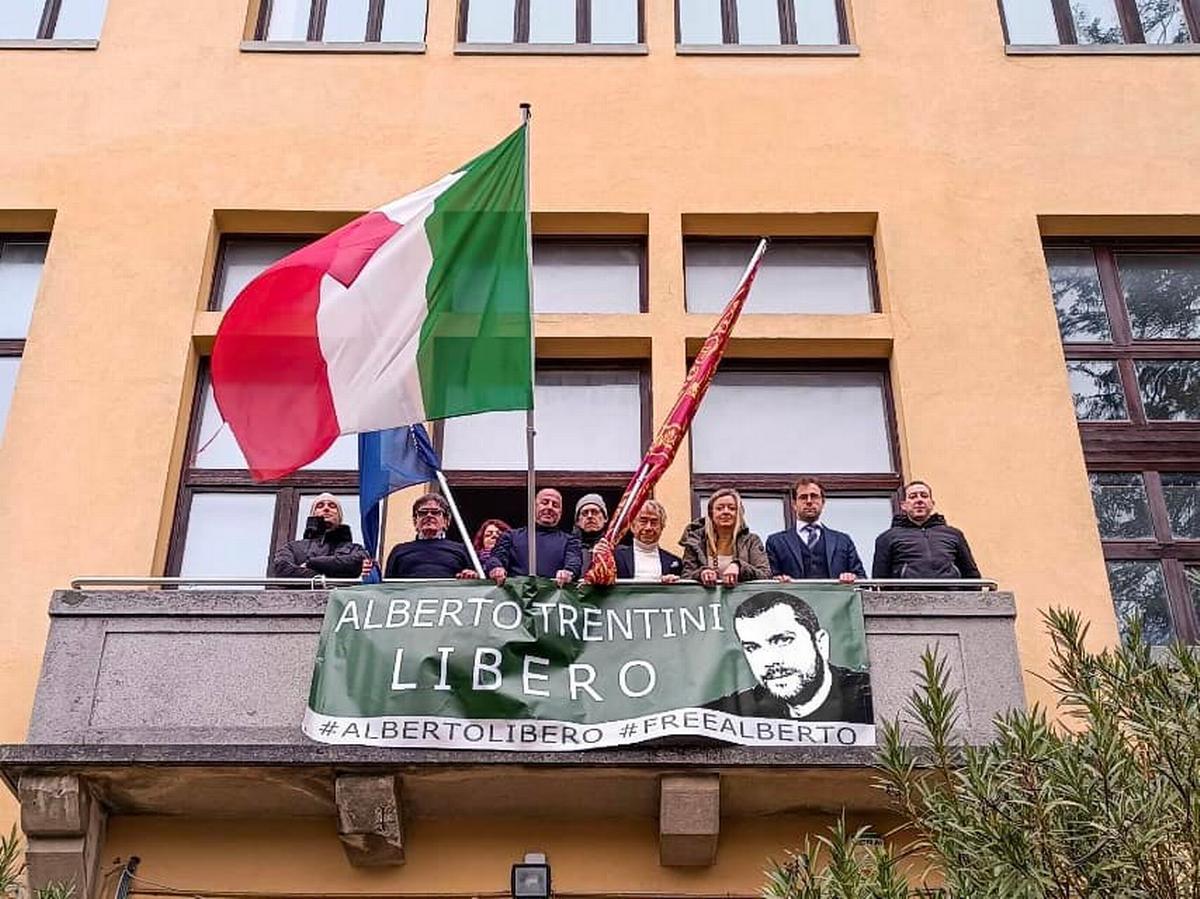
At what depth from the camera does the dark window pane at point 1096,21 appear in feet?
51.4

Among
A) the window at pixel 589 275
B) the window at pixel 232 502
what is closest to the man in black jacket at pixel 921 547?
the window at pixel 589 275

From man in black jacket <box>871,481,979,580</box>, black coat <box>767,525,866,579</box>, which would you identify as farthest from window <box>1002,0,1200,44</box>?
black coat <box>767,525,866,579</box>

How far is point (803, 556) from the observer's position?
1143 centimetres

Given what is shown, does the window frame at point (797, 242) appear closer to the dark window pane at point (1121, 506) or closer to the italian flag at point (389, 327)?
the dark window pane at point (1121, 506)

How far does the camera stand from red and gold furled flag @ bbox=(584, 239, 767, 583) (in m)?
10.7

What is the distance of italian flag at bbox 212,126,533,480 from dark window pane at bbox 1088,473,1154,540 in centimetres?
469

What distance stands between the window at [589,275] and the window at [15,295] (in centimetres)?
408

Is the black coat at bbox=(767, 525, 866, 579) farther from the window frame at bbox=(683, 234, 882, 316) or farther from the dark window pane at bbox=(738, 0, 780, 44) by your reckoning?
the dark window pane at bbox=(738, 0, 780, 44)

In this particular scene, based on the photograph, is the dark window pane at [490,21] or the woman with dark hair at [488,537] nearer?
the woman with dark hair at [488,537]

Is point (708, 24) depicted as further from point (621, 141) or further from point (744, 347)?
point (744, 347)

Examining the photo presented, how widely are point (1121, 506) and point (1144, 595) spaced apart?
0.77 meters

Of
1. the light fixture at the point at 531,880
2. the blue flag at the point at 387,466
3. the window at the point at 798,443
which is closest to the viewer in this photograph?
the light fixture at the point at 531,880

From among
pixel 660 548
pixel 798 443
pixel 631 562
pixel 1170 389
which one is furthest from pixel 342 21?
pixel 1170 389

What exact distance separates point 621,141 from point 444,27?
2.12 meters
